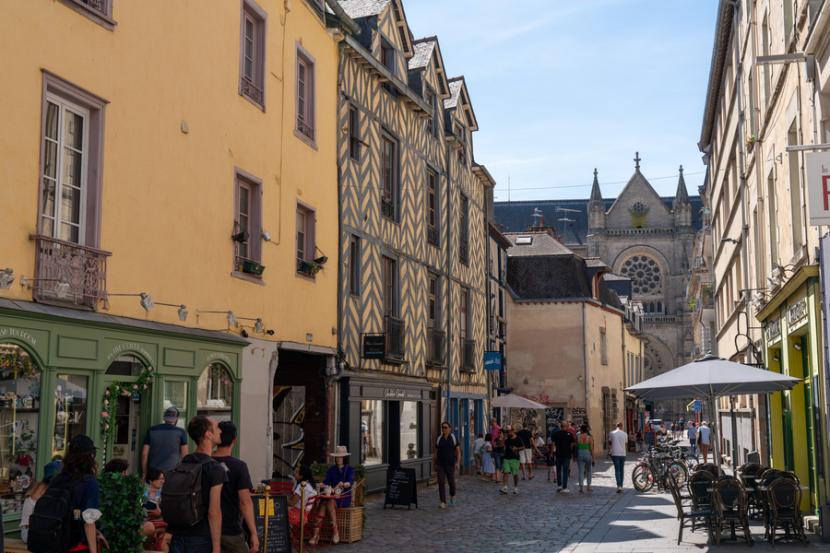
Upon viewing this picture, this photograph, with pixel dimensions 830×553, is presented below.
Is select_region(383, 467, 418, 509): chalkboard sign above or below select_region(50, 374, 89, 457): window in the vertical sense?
below

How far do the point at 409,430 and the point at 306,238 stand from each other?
21.4 feet

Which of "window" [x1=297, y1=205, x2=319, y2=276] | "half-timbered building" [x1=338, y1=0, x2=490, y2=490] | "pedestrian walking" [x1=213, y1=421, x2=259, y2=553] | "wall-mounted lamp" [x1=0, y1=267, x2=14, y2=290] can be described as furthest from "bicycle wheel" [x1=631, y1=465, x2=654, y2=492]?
"pedestrian walking" [x1=213, y1=421, x2=259, y2=553]

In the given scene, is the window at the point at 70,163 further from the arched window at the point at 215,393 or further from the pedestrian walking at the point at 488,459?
the pedestrian walking at the point at 488,459

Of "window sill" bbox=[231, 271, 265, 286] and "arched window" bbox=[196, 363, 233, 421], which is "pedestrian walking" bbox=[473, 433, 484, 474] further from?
"arched window" bbox=[196, 363, 233, 421]

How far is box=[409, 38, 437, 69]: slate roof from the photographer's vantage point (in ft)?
77.8

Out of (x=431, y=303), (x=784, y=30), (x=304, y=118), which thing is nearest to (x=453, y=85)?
(x=431, y=303)

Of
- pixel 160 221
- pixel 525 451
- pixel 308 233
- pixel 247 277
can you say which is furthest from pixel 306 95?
pixel 525 451

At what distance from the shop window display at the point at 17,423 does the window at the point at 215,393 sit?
3.35 m

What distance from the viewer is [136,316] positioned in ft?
36.4

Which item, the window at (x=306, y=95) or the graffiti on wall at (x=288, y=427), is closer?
the window at (x=306, y=95)

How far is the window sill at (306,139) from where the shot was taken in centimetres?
1589

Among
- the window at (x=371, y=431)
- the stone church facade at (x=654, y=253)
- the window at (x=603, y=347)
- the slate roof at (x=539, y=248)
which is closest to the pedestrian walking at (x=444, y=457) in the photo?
the window at (x=371, y=431)

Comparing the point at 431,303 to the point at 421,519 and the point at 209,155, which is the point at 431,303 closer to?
the point at 421,519

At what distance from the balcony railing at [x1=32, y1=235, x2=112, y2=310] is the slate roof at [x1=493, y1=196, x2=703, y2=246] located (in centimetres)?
8289
